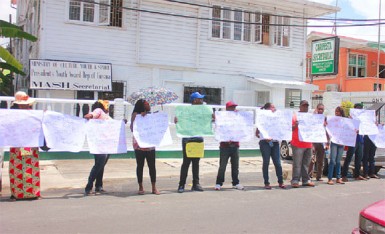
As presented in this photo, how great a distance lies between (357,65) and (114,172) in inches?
974

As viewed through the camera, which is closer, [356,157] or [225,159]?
[225,159]

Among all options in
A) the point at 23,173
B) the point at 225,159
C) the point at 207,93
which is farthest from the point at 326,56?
the point at 23,173

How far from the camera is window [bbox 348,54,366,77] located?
2945 centimetres

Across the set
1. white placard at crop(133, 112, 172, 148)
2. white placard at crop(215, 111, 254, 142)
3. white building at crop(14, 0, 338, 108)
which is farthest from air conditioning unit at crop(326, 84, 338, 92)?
white placard at crop(133, 112, 172, 148)

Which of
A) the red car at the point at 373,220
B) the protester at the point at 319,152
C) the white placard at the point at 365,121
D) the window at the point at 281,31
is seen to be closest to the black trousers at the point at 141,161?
the protester at the point at 319,152

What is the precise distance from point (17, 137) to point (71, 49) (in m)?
8.28

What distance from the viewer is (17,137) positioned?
6891 millimetres

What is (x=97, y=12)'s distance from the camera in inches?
592

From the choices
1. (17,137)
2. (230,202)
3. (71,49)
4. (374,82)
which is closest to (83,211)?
(17,137)

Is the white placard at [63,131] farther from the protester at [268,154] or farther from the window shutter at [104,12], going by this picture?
the window shutter at [104,12]

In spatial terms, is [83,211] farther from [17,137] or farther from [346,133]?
[346,133]

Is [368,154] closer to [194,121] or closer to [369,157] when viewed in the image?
[369,157]

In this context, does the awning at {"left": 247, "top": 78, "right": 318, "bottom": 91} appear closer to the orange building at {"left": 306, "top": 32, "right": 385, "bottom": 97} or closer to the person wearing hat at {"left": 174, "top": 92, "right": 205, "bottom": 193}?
the person wearing hat at {"left": 174, "top": 92, "right": 205, "bottom": 193}

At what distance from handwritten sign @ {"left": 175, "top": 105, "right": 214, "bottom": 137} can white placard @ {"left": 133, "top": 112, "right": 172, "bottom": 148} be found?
0.99 ft
